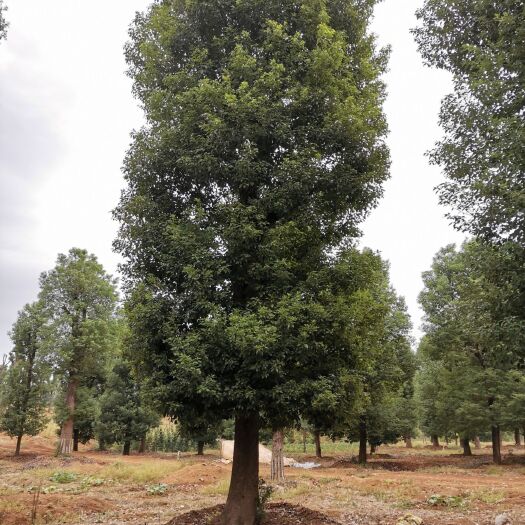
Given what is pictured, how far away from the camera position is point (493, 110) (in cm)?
834

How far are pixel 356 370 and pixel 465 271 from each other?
78.7 ft

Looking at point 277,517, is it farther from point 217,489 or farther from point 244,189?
point 217,489

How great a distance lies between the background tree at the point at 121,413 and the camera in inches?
1388

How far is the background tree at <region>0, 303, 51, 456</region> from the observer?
32594 millimetres

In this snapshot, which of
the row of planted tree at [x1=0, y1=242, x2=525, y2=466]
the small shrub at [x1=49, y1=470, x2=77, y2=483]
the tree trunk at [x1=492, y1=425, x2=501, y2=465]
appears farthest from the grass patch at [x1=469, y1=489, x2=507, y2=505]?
the small shrub at [x1=49, y1=470, x2=77, y2=483]

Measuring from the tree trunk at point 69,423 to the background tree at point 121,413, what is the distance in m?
2.78

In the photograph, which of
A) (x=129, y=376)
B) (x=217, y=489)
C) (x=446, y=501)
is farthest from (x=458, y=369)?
(x=129, y=376)

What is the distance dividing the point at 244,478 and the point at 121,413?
95.6 feet

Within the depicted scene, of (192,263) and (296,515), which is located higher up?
(192,263)

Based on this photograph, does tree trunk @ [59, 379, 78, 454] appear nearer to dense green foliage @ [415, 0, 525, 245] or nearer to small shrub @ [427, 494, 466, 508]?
small shrub @ [427, 494, 466, 508]

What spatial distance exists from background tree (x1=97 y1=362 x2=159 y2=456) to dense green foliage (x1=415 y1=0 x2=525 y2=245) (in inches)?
1214

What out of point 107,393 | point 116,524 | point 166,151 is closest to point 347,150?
point 166,151

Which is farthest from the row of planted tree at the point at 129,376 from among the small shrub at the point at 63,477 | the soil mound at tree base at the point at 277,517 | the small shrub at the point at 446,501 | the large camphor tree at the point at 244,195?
the large camphor tree at the point at 244,195

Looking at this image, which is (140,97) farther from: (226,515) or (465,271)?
(465,271)
